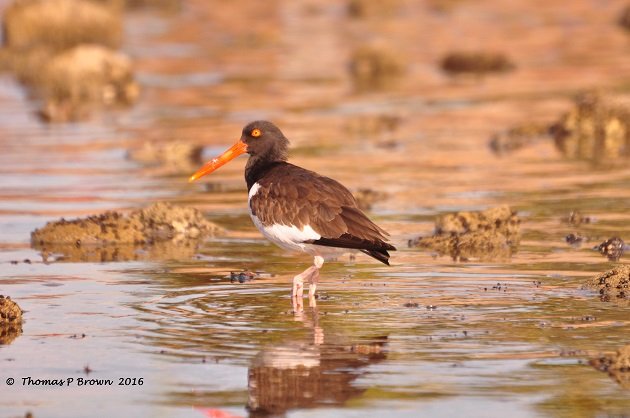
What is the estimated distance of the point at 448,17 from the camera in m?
54.1

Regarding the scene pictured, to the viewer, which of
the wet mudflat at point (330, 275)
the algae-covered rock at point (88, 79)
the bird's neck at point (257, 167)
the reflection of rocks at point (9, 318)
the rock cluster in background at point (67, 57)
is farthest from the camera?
the algae-covered rock at point (88, 79)

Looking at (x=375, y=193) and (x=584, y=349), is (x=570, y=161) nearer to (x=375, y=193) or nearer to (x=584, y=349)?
(x=375, y=193)

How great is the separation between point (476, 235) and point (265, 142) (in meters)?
2.77

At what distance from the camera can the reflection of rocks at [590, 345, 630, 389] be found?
10.1 meters

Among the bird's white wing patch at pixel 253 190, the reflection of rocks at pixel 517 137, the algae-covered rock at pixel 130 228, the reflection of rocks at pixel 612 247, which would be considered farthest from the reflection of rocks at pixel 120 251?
the reflection of rocks at pixel 517 137

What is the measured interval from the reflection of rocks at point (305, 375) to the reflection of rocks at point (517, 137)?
43.6 ft

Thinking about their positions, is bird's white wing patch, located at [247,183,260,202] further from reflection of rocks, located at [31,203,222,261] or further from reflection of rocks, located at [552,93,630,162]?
reflection of rocks, located at [552,93,630,162]

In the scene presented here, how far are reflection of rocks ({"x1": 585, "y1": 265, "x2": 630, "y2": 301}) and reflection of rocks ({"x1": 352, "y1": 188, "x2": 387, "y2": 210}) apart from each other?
608 centimetres

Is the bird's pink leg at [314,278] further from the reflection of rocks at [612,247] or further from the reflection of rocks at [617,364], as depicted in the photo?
the reflection of rocks at [612,247]

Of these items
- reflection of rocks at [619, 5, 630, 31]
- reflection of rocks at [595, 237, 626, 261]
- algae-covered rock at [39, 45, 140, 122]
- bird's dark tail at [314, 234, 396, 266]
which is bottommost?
bird's dark tail at [314, 234, 396, 266]

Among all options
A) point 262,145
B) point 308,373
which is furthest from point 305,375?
point 262,145

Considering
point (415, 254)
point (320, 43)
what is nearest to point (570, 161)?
point (415, 254)

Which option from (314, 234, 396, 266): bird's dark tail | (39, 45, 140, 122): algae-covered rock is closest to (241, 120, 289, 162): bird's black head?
(314, 234, 396, 266): bird's dark tail

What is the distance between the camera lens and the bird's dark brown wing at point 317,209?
1280 centimetres
